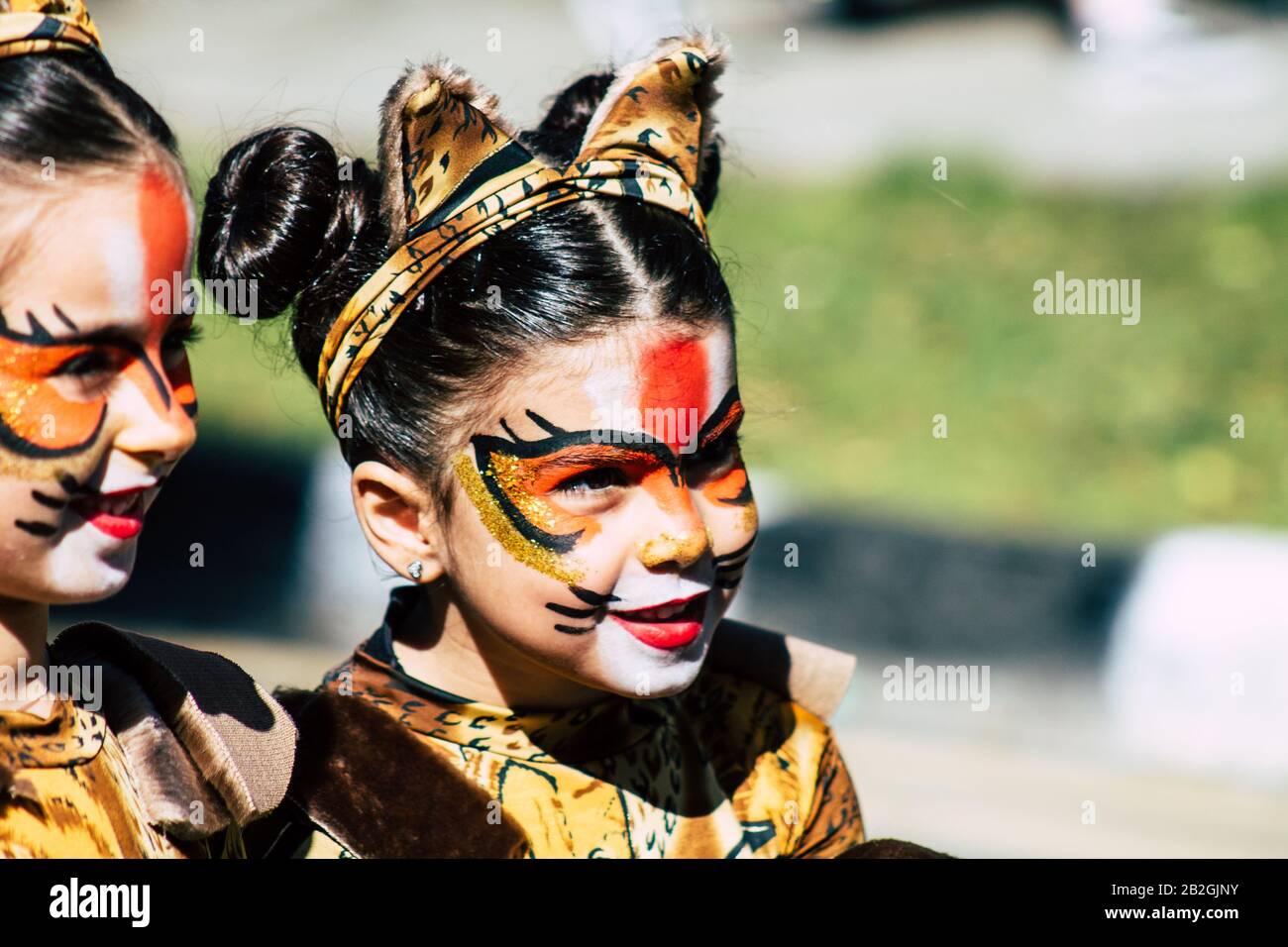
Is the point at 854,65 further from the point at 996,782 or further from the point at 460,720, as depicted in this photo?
the point at 460,720

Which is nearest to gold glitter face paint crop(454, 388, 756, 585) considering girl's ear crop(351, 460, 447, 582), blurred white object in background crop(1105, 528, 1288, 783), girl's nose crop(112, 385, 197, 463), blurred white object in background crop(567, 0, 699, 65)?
girl's ear crop(351, 460, 447, 582)

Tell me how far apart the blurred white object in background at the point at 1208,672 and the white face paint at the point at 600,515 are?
442 cm

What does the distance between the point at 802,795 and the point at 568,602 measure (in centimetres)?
72

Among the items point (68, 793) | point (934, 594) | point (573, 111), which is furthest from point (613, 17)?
point (68, 793)

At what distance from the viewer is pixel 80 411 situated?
6.35 feet

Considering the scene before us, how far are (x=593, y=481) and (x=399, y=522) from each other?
346 millimetres

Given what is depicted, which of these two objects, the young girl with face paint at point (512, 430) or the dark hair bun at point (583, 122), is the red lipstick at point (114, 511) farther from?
the dark hair bun at point (583, 122)

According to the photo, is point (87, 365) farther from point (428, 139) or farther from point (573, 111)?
point (573, 111)

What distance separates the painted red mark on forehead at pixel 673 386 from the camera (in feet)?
7.69

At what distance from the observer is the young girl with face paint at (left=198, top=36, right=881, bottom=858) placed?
2340 millimetres

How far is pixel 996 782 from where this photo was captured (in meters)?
5.98

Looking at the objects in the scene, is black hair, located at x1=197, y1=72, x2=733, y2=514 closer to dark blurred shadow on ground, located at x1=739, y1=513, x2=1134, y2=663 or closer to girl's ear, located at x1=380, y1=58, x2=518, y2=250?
girl's ear, located at x1=380, y1=58, x2=518, y2=250

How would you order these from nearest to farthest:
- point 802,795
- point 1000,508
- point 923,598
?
point 802,795, point 923,598, point 1000,508

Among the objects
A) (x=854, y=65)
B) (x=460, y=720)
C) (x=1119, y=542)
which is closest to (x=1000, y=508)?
(x=1119, y=542)
